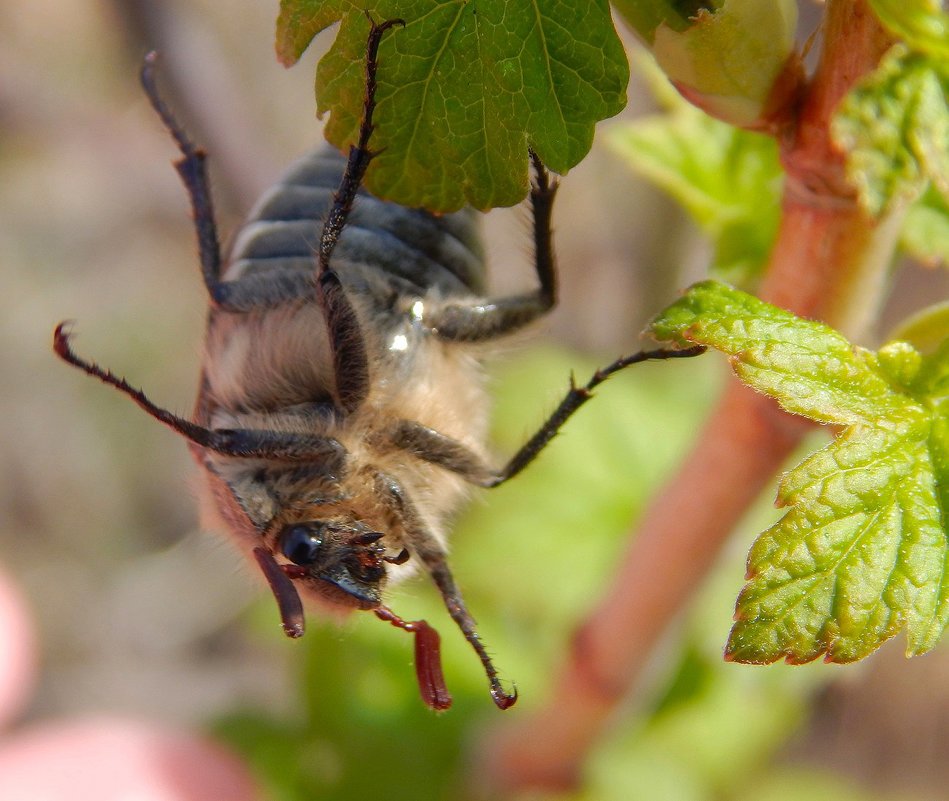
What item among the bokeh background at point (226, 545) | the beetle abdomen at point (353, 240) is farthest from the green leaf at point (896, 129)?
the beetle abdomen at point (353, 240)

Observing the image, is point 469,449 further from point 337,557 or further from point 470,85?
point 470,85

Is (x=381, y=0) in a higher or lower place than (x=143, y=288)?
higher

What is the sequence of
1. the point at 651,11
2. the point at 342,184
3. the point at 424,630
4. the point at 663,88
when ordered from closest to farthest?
the point at 651,11 → the point at 342,184 → the point at 424,630 → the point at 663,88

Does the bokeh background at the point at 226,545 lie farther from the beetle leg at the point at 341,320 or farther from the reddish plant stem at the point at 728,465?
the beetle leg at the point at 341,320

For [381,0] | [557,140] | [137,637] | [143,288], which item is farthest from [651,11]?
[143,288]

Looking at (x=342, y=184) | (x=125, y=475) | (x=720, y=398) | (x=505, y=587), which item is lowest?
(x=125, y=475)

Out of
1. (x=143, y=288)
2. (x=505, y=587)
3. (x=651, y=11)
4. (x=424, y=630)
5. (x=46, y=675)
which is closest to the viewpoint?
(x=651, y=11)

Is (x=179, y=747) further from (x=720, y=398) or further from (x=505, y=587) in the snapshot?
(x=720, y=398)
